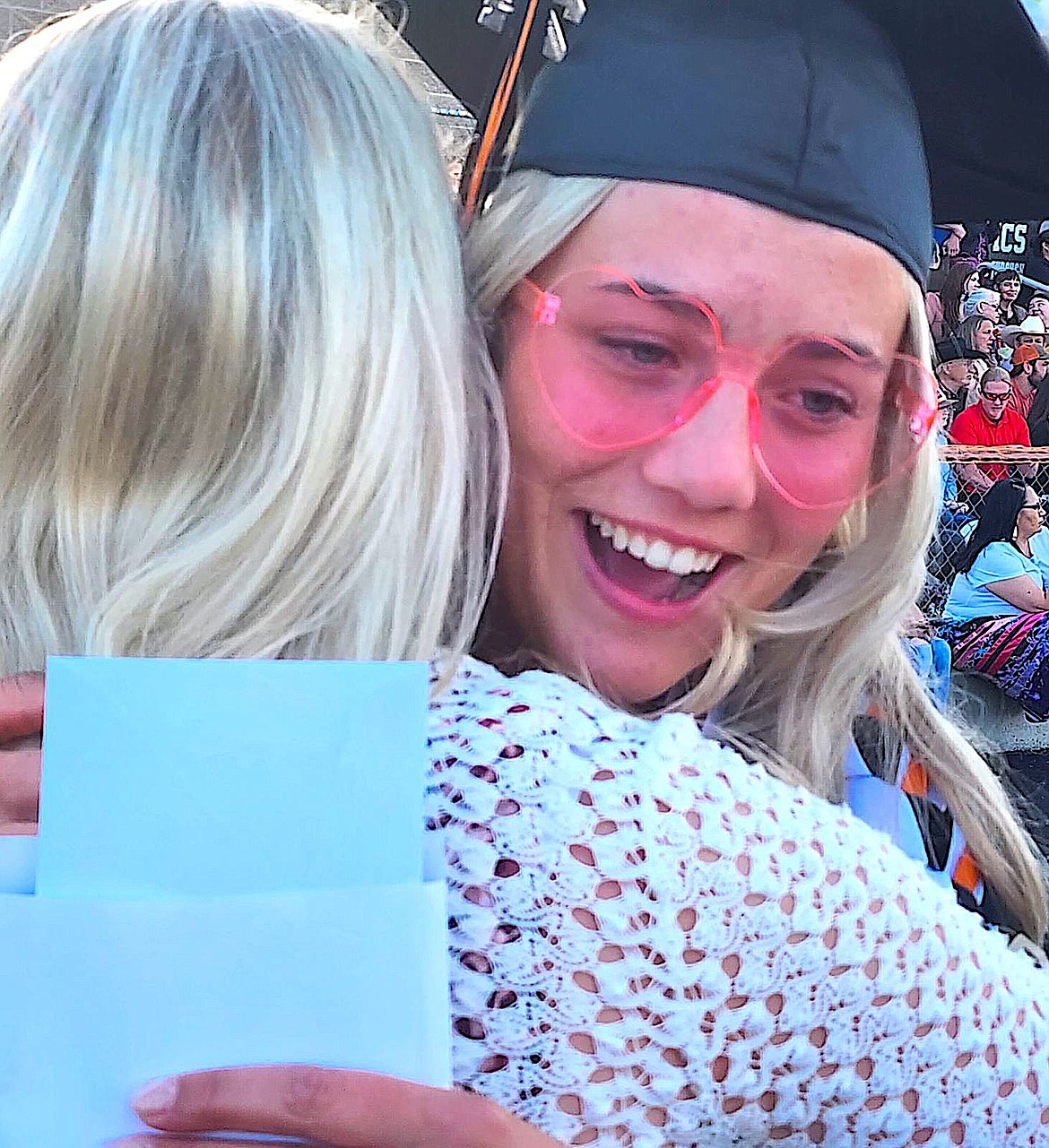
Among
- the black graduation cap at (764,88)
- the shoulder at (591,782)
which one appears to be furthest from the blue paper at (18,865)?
the black graduation cap at (764,88)

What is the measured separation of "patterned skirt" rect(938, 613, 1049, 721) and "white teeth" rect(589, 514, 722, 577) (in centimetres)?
29

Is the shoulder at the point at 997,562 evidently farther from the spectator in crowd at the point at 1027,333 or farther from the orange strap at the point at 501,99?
the orange strap at the point at 501,99

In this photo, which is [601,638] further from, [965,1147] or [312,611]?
[965,1147]

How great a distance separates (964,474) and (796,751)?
261 mm

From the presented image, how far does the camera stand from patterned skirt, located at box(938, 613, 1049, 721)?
89 cm

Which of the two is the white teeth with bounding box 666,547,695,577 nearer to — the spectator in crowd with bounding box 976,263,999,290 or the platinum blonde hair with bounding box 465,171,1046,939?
the platinum blonde hair with bounding box 465,171,1046,939

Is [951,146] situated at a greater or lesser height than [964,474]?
greater

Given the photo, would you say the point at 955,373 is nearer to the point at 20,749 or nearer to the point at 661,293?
the point at 661,293

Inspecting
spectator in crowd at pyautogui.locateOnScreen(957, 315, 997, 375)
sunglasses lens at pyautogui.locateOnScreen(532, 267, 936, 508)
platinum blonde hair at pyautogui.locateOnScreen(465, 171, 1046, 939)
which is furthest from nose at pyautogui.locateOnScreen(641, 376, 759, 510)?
spectator in crowd at pyautogui.locateOnScreen(957, 315, 997, 375)

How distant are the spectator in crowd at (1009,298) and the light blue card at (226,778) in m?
0.56

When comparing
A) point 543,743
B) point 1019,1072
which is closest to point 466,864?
point 543,743

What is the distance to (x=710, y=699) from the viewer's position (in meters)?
0.74

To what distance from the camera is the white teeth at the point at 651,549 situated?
69cm

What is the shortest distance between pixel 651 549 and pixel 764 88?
0.98 feet
